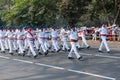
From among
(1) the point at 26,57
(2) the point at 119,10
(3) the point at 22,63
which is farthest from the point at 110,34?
(3) the point at 22,63

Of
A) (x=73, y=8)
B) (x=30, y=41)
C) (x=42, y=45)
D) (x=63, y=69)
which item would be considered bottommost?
(x=63, y=69)

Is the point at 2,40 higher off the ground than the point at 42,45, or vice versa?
the point at 2,40

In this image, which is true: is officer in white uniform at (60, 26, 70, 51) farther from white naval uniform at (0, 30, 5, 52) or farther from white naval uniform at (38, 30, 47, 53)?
white naval uniform at (0, 30, 5, 52)

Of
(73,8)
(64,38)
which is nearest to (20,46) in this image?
(64,38)

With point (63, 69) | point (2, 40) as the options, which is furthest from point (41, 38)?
point (63, 69)

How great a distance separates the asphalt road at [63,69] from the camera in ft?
45.7

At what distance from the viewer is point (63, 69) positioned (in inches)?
627

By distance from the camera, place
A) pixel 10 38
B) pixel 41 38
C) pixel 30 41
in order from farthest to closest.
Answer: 1. pixel 10 38
2. pixel 41 38
3. pixel 30 41


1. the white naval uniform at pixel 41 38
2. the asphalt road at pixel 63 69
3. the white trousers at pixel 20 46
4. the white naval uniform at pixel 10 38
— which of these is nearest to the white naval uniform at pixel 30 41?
the asphalt road at pixel 63 69

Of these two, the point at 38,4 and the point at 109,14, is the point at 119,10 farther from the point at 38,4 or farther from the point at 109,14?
the point at 38,4

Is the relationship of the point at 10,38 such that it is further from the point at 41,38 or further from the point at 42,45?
the point at 42,45

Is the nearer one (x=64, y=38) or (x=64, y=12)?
(x=64, y=38)

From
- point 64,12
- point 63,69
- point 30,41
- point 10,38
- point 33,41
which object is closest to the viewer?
point 63,69

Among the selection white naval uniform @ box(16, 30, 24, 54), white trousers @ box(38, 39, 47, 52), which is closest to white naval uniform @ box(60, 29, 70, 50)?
white trousers @ box(38, 39, 47, 52)
